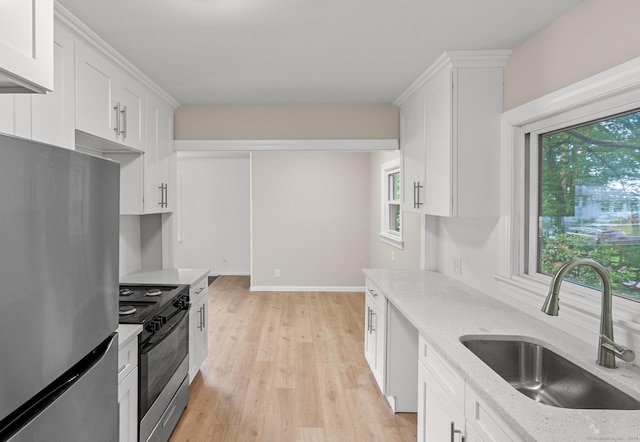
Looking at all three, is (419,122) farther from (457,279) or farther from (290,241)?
(290,241)

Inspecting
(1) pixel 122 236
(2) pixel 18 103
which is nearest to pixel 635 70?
(2) pixel 18 103

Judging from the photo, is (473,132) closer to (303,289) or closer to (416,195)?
(416,195)

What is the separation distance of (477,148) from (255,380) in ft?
7.88

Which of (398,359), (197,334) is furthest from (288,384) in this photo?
(398,359)

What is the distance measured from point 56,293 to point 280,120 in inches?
111

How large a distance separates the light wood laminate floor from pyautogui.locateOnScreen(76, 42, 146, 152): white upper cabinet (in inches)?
73.7

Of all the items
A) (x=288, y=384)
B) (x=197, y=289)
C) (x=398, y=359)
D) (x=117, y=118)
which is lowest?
(x=288, y=384)

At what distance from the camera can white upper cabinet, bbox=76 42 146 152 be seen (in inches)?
80.2

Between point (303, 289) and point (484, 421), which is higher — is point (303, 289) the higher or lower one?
the lower one

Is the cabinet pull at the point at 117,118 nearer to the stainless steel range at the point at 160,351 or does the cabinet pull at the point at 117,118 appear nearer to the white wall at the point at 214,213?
the stainless steel range at the point at 160,351

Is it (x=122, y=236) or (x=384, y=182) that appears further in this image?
(x=384, y=182)

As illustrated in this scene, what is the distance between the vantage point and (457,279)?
9.54ft

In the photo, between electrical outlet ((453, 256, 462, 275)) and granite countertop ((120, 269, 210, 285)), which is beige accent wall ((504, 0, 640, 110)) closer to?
electrical outlet ((453, 256, 462, 275))

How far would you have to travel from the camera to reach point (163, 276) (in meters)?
3.07
